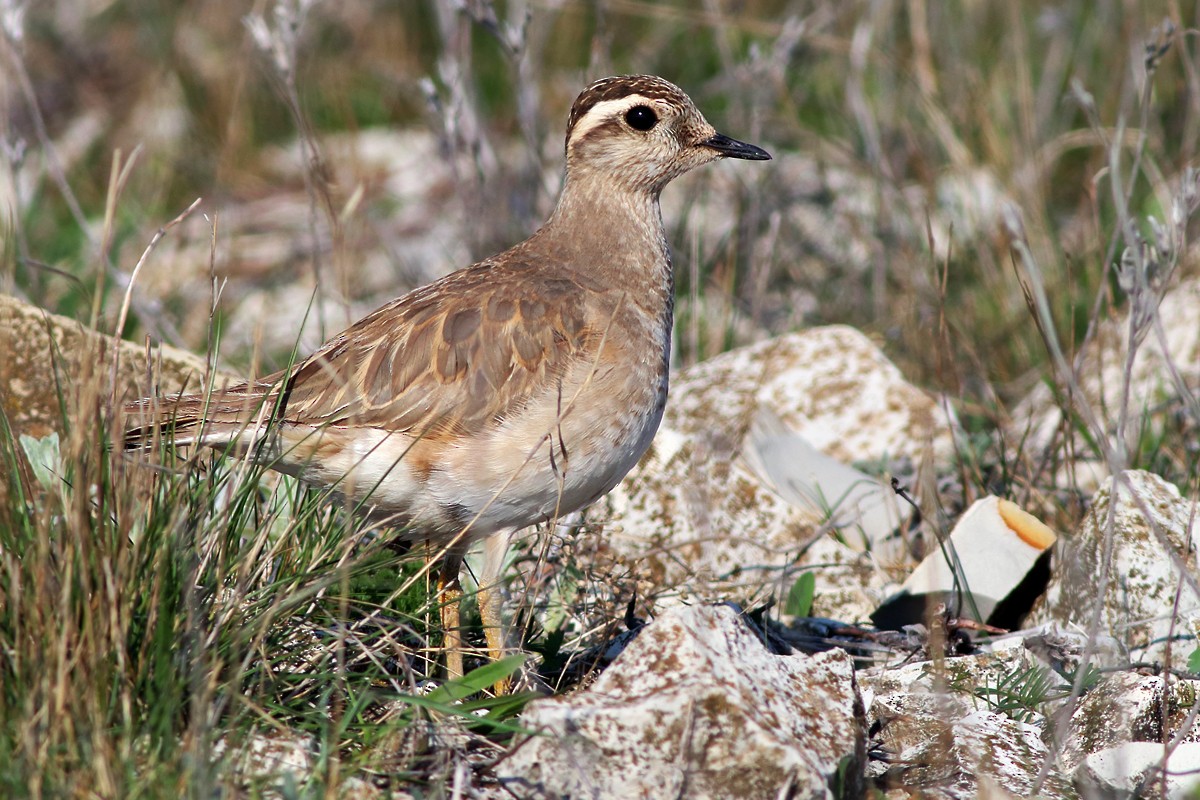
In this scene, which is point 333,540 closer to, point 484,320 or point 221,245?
point 484,320

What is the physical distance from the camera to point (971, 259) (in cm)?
742

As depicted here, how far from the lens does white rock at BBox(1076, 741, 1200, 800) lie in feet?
11.3

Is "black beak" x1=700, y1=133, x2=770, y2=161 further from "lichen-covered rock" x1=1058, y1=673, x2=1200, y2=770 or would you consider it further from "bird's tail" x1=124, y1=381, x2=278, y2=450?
"lichen-covered rock" x1=1058, y1=673, x2=1200, y2=770

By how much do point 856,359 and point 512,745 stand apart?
337cm

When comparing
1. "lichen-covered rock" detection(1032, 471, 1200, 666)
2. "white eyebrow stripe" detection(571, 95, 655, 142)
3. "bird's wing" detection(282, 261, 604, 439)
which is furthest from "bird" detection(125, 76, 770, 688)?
"lichen-covered rock" detection(1032, 471, 1200, 666)

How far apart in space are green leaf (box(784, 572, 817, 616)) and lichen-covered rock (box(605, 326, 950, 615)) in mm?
96

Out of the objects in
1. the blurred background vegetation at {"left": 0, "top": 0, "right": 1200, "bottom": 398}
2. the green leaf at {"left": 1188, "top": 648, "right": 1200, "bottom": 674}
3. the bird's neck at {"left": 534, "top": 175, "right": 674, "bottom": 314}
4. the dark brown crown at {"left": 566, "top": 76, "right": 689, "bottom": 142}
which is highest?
the blurred background vegetation at {"left": 0, "top": 0, "right": 1200, "bottom": 398}

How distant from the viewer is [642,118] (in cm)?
508

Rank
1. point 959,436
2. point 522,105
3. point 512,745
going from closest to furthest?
point 512,745
point 959,436
point 522,105

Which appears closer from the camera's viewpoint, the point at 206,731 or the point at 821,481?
the point at 206,731

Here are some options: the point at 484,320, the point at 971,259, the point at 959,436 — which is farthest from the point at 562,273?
the point at 971,259

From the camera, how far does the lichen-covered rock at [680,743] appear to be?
311 centimetres

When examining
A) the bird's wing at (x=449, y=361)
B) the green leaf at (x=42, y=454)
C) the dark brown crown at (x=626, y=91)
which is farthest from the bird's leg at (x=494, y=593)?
the dark brown crown at (x=626, y=91)

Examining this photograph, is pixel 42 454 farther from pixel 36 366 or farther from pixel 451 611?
pixel 451 611
